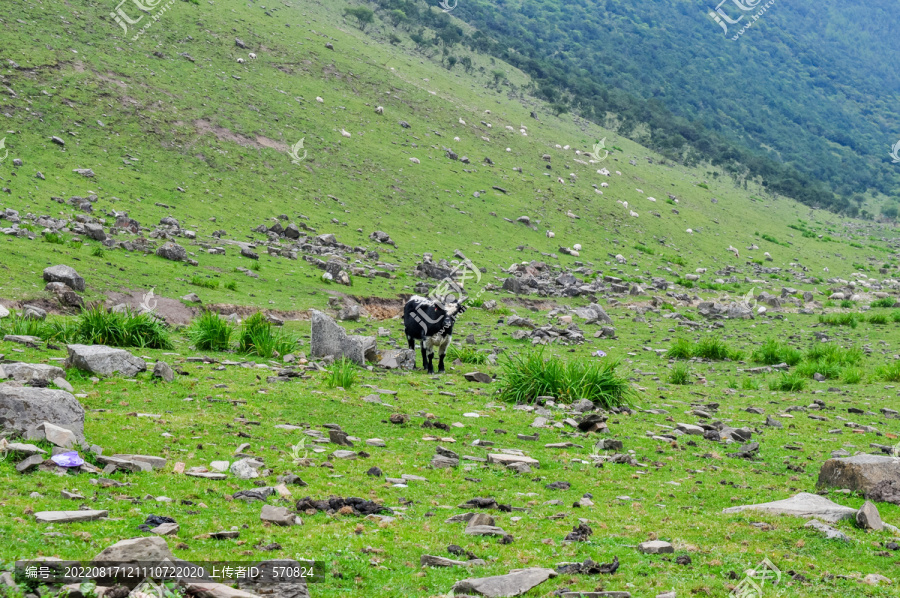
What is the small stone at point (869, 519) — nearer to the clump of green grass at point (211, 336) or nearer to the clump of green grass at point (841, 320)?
the clump of green grass at point (211, 336)

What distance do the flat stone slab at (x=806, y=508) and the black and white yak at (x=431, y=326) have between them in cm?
886

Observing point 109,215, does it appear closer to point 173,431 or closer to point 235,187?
point 235,187

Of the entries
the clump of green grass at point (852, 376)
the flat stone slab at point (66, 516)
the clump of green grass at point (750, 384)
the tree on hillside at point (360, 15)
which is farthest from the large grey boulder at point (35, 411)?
the tree on hillside at point (360, 15)

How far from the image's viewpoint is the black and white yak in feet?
51.2

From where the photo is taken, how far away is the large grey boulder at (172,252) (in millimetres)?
21828

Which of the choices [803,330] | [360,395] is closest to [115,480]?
[360,395]

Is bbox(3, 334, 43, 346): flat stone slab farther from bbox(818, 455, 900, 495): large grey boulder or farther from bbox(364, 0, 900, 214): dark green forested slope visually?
bbox(364, 0, 900, 214): dark green forested slope

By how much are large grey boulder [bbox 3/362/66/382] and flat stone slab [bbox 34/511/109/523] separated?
13.9 ft

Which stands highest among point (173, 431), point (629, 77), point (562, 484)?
point (629, 77)

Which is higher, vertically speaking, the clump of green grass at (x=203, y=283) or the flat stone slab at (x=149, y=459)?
the flat stone slab at (x=149, y=459)

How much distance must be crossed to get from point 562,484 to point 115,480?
183 inches

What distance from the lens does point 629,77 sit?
111625 mm

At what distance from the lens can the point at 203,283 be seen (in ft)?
67.1

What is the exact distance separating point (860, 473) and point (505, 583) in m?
5.07
